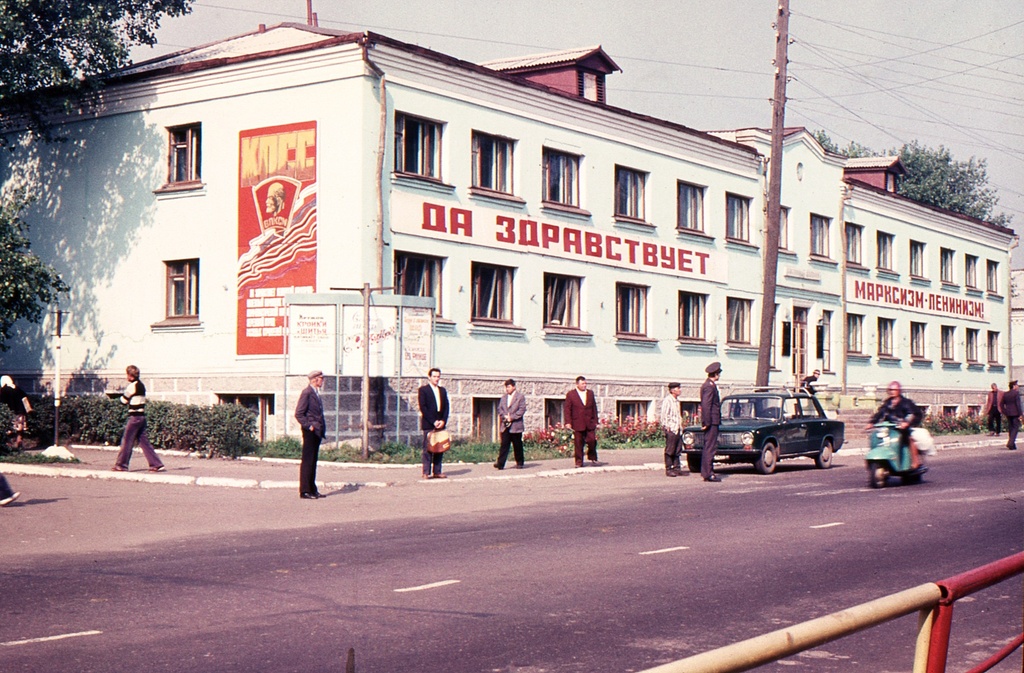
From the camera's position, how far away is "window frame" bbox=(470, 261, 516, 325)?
98.3ft

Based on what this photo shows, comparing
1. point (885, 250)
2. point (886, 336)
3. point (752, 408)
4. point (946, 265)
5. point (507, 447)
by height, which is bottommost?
point (507, 447)

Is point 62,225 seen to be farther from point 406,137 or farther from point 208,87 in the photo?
point 406,137

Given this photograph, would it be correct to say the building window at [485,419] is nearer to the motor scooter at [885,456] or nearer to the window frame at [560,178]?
the window frame at [560,178]

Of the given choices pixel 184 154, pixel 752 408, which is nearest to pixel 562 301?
pixel 752 408

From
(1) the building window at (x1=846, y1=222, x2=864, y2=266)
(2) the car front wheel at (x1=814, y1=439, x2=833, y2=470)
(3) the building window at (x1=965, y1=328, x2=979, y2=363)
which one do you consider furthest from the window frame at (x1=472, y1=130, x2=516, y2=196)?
(3) the building window at (x1=965, y1=328, x2=979, y2=363)

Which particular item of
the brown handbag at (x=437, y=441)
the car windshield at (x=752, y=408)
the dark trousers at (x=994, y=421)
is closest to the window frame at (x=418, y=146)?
the brown handbag at (x=437, y=441)

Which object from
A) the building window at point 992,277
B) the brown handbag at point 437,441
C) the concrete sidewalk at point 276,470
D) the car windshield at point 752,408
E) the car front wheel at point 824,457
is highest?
the building window at point 992,277

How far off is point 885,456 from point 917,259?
34823 millimetres

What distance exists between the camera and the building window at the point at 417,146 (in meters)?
28.1

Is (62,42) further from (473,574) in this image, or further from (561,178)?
(473,574)

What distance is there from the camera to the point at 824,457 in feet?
82.2

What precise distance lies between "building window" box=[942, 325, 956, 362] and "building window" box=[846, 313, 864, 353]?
8.44 meters

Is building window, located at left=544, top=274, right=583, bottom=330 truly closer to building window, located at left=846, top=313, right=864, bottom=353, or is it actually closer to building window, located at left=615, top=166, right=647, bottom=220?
building window, located at left=615, top=166, right=647, bottom=220

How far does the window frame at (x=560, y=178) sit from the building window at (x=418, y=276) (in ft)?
14.8
